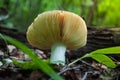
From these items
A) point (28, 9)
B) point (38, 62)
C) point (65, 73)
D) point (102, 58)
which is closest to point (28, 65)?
point (65, 73)

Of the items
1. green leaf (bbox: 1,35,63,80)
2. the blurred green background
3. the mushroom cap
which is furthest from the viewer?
the blurred green background

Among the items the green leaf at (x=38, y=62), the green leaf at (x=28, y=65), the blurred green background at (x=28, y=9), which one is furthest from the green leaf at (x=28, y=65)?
the blurred green background at (x=28, y=9)

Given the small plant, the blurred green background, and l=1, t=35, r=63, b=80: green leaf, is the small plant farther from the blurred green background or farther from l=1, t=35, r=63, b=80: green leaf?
the blurred green background

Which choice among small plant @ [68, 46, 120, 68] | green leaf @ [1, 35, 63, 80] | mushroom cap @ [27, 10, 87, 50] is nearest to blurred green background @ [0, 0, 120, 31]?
mushroom cap @ [27, 10, 87, 50]

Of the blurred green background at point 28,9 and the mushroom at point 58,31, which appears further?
the blurred green background at point 28,9

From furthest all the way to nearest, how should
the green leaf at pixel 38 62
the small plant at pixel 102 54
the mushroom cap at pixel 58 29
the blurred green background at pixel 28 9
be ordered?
the blurred green background at pixel 28 9 → the mushroom cap at pixel 58 29 → the small plant at pixel 102 54 → the green leaf at pixel 38 62

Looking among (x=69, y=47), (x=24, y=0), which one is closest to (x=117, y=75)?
(x=69, y=47)

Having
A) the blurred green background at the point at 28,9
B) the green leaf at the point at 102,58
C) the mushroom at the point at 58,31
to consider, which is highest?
the mushroom at the point at 58,31

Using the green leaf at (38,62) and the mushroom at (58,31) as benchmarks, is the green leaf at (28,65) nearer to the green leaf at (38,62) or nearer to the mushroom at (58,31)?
the mushroom at (58,31)

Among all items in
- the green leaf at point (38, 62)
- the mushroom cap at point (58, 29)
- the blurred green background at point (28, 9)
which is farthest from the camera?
the blurred green background at point (28, 9)
